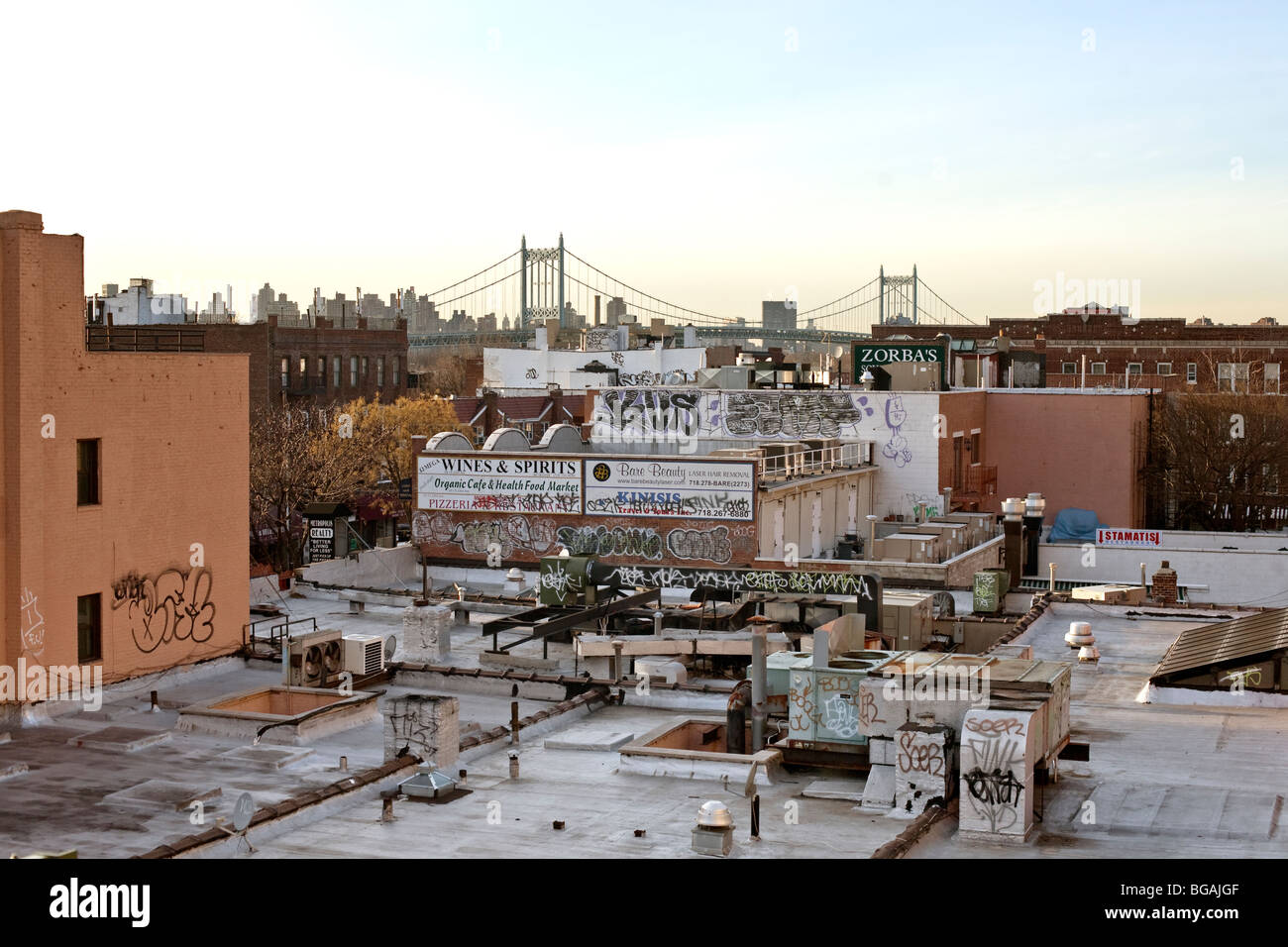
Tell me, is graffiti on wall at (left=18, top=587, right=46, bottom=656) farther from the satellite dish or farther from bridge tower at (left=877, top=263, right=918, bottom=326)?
bridge tower at (left=877, top=263, right=918, bottom=326)

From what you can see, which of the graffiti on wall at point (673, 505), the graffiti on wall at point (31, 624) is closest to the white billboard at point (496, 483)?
the graffiti on wall at point (673, 505)

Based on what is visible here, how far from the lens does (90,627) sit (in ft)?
70.0

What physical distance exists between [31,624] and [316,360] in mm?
53442

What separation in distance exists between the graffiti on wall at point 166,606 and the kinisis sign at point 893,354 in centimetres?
3408

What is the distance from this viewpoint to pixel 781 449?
4050 centimetres

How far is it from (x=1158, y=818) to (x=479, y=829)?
6.52 metres

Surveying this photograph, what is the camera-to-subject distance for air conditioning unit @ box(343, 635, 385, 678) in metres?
22.1

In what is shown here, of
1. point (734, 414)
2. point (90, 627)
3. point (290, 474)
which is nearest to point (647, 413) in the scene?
point (734, 414)

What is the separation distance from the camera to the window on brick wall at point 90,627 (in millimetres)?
21125

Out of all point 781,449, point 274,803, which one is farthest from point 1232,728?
point 781,449

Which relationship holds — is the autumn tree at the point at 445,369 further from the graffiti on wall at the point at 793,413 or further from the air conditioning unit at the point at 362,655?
the air conditioning unit at the point at 362,655

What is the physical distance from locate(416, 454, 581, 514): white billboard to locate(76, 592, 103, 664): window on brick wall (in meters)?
16.5

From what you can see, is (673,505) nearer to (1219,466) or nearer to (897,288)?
(1219,466)
